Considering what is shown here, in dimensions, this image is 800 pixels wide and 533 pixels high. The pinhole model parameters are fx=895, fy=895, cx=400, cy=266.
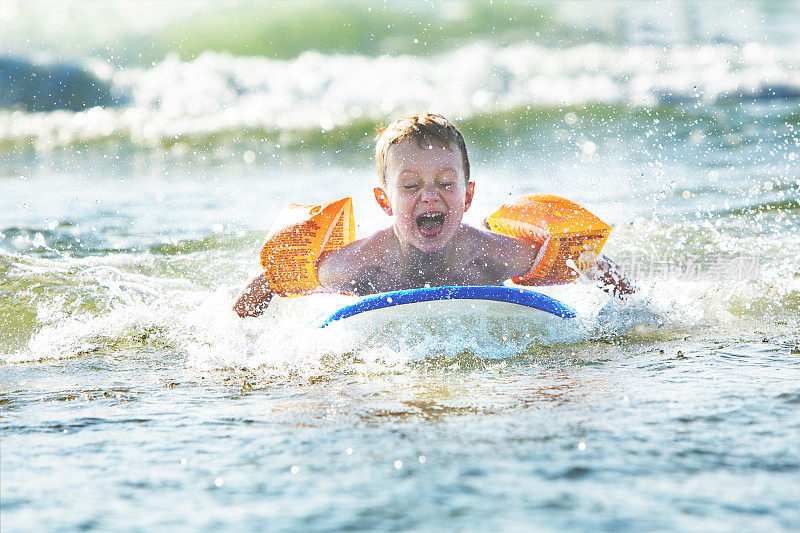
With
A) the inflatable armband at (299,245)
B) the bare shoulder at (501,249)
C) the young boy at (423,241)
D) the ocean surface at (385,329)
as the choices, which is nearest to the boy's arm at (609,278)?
the young boy at (423,241)

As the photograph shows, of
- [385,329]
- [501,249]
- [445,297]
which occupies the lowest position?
[385,329]

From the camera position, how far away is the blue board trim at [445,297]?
143 inches

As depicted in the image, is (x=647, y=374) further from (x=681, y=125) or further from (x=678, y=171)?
(x=681, y=125)

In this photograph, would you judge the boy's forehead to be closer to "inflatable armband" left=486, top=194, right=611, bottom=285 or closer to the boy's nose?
the boy's nose

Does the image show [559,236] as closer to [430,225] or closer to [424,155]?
[430,225]

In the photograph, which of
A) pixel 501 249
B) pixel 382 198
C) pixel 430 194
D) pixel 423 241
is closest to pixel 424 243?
pixel 423 241

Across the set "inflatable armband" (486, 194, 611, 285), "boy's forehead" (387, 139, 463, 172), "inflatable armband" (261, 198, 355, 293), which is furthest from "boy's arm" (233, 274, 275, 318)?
"inflatable armband" (486, 194, 611, 285)

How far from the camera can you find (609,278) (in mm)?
4531

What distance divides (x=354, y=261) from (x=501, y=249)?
75cm

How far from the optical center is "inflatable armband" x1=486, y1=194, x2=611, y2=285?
4492mm

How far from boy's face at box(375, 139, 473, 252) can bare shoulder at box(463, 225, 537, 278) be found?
0.33 m

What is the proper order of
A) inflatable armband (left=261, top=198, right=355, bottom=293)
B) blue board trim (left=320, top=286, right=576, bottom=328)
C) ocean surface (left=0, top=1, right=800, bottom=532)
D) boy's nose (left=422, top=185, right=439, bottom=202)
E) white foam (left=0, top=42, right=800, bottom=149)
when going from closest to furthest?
ocean surface (left=0, top=1, right=800, bottom=532) < blue board trim (left=320, top=286, right=576, bottom=328) < boy's nose (left=422, top=185, right=439, bottom=202) < inflatable armband (left=261, top=198, right=355, bottom=293) < white foam (left=0, top=42, right=800, bottom=149)

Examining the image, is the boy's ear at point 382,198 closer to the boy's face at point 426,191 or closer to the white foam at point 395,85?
the boy's face at point 426,191

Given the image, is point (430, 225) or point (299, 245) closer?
point (430, 225)
